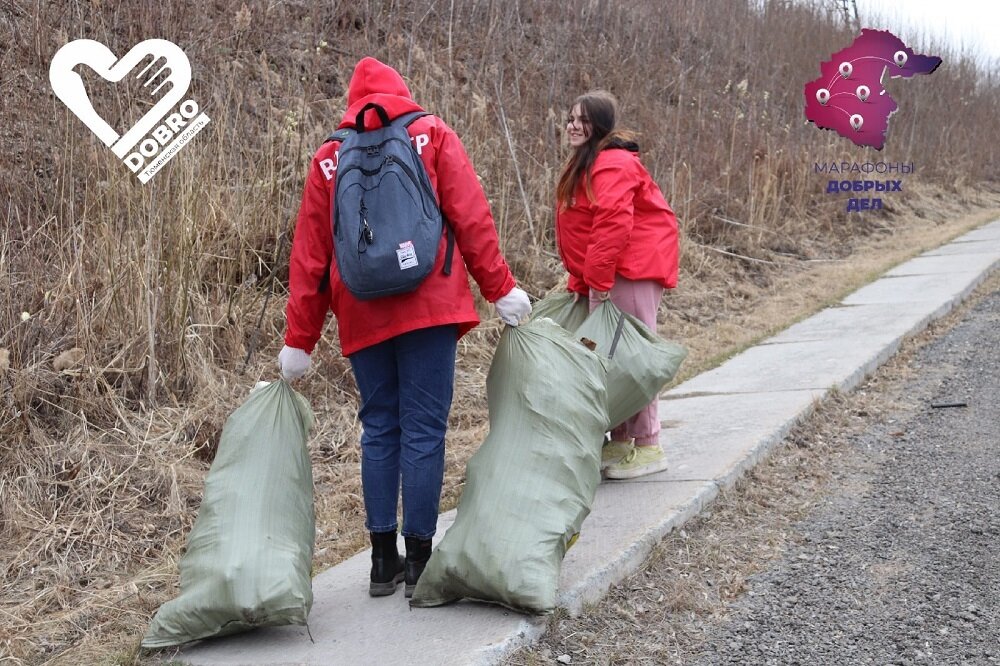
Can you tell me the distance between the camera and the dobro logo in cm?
505

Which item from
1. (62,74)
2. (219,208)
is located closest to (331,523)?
(219,208)

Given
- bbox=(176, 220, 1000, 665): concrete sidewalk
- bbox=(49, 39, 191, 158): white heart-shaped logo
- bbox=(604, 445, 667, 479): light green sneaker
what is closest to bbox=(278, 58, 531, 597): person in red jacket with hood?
bbox=(176, 220, 1000, 665): concrete sidewalk

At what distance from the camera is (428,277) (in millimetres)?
3021

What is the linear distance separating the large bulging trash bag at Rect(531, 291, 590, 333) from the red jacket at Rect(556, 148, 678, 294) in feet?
0.18

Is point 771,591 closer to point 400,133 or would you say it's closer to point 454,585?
point 454,585

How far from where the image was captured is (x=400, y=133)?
298 cm

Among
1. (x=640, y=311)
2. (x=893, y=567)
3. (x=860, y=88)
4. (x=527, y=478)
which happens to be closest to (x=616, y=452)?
(x=640, y=311)

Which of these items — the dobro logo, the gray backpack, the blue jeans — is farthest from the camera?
the dobro logo

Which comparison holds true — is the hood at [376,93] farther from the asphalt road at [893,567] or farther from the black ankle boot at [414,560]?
the asphalt road at [893,567]

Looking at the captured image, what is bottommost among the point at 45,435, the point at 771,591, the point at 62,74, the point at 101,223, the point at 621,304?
the point at 771,591

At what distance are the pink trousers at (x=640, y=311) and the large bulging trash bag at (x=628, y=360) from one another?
172mm

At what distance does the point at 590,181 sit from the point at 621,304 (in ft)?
1.82

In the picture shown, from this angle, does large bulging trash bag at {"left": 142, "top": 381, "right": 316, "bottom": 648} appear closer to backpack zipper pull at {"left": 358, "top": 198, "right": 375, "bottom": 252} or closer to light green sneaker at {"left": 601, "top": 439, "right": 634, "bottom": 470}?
backpack zipper pull at {"left": 358, "top": 198, "right": 375, "bottom": 252}

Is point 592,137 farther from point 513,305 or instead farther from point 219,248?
point 219,248
